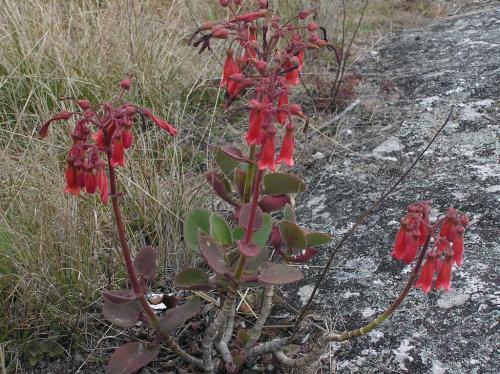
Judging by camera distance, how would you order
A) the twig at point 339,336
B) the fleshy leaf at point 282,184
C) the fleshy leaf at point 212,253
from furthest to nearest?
1. the fleshy leaf at point 282,184
2. the fleshy leaf at point 212,253
3. the twig at point 339,336

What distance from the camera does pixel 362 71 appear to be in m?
3.88

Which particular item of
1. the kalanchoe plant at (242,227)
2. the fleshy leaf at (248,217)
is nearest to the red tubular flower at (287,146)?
the kalanchoe plant at (242,227)

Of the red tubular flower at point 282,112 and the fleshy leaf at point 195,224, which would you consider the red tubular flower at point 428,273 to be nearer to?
the red tubular flower at point 282,112

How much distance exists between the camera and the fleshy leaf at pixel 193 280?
174 cm

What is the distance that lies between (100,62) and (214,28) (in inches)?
69.3

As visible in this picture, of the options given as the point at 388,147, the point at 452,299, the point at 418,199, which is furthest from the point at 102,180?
the point at 388,147

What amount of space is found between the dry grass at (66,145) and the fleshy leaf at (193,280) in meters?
0.49

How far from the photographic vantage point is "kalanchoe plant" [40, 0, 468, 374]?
4.66 feet

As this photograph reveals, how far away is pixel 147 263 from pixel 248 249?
319 millimetres

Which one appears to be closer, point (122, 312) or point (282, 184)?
point (122, 312)

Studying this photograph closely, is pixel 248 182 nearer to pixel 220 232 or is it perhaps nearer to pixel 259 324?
pixel 220 232

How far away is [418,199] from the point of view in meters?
2.49

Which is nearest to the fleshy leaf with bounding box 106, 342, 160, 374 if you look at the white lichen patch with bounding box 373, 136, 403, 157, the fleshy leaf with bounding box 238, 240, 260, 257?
the fleshy leaf with bounding box 238, 240, 260, 257

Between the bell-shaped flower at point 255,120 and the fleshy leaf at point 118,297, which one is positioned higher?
the bell-shaped flower at point 255,120
